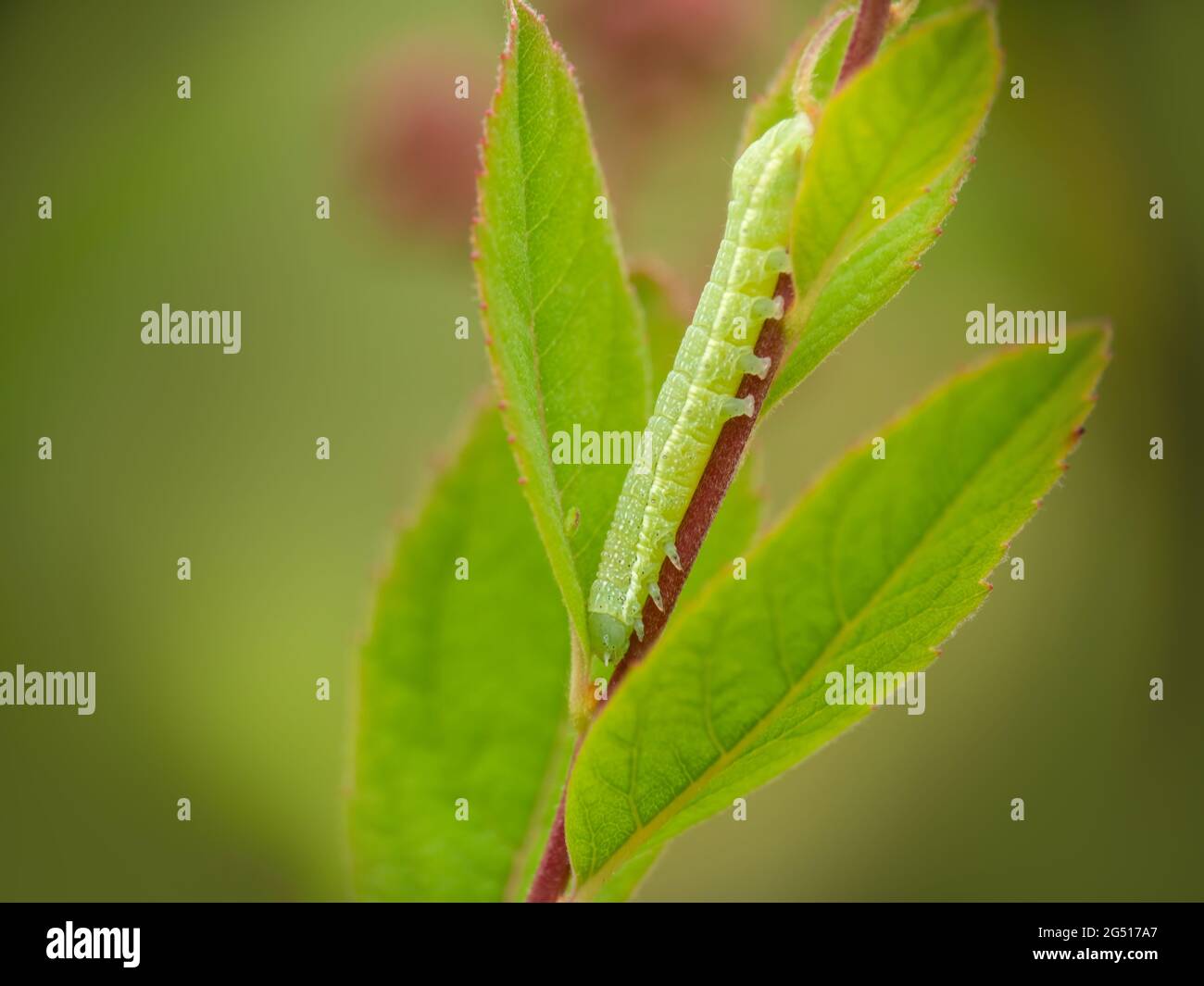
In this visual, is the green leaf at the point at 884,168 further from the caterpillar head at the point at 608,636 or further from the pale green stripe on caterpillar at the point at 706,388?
the caterpillar head at the point at 608,636

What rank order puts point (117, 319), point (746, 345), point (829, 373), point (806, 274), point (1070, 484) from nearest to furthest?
point (806, 274) → point (746, 345) → point (829, 373) → point (117, 319) → point (1070, 484)

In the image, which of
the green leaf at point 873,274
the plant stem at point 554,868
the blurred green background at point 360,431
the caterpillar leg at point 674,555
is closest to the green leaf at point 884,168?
Answer: the green leaf at point 873,274

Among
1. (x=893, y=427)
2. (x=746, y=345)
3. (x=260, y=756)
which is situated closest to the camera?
(x=893, y=427)

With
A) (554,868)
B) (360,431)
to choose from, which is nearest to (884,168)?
(554,868)

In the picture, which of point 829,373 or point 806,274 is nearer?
point 806,274

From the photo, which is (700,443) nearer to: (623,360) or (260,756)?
(623,360)

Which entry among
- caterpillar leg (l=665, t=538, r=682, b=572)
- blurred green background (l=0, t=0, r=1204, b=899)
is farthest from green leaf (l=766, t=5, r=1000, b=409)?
blurred green background (l=0, t=0, r=1204, b=899)

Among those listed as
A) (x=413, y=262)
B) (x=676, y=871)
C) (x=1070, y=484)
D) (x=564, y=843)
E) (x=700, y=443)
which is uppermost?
(x=413, y=262)

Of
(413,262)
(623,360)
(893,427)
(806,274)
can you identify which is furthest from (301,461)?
(893,427)
